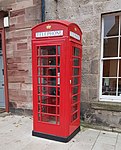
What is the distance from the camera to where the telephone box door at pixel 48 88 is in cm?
325

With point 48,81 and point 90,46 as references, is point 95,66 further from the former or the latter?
point 48,81

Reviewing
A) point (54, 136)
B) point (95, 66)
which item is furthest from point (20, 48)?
point (54, 136)

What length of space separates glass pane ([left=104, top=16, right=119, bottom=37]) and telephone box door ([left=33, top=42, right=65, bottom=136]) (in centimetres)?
153

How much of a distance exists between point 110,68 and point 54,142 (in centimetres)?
217

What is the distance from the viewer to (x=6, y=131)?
12.9 ft

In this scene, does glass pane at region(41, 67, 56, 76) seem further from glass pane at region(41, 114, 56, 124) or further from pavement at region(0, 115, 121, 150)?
pavement at region(0, 115, 121, 150)

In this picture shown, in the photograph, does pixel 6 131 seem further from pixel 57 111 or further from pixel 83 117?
pixel 83 117

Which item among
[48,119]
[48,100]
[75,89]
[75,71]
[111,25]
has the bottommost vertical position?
[48,119]

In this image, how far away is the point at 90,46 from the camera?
13.0 ft

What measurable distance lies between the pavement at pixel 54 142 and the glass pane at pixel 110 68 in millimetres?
1399

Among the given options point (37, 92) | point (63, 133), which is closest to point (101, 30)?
point (37, 92)

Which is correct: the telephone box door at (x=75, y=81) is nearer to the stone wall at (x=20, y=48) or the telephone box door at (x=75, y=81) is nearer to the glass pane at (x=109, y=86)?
the glass pane at (x=109, y=86)

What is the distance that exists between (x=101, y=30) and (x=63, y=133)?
100 inches

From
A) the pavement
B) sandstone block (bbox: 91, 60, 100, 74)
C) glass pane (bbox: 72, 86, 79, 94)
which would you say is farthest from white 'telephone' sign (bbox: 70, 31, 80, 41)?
the pavement
